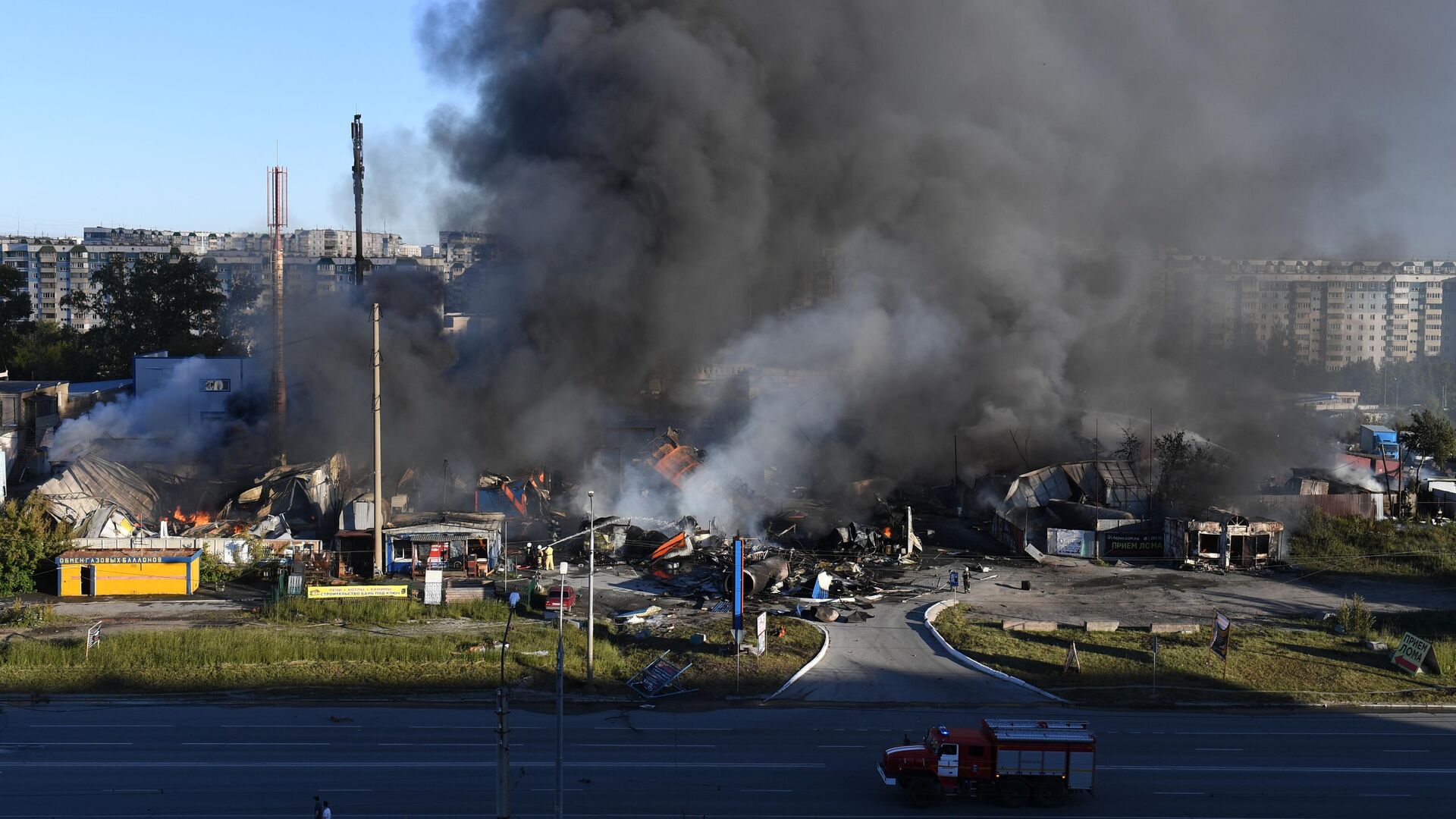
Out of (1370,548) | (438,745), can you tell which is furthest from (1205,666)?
(438,745)

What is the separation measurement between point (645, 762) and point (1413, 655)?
15.3m

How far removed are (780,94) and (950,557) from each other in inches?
861

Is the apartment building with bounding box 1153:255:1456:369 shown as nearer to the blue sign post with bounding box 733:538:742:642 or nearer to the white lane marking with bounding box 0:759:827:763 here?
the blue sign post with bounding box 733:538:742:642

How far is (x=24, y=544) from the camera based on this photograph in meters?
27.5

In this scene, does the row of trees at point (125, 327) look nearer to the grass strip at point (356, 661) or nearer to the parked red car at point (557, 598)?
the grass strip at point (356, 661)

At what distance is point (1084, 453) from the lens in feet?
130

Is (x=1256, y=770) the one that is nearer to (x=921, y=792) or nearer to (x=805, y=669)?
(x=921, y=792)

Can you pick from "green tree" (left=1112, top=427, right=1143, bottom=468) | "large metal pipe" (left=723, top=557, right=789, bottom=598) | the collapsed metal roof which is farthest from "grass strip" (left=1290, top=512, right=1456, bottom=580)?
the collapsed metal roof

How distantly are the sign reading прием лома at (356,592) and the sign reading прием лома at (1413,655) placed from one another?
2036 cm

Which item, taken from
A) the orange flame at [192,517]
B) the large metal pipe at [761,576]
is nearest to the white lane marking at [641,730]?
the large metal pipe at [761,576]

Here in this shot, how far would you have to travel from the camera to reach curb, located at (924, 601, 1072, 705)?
21141mm

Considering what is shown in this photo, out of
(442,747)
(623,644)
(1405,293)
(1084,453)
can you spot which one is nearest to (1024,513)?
(1084,453)

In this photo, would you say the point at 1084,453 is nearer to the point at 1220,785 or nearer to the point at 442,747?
the point at 1220,785

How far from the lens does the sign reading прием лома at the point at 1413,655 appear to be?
22641 millimetres
